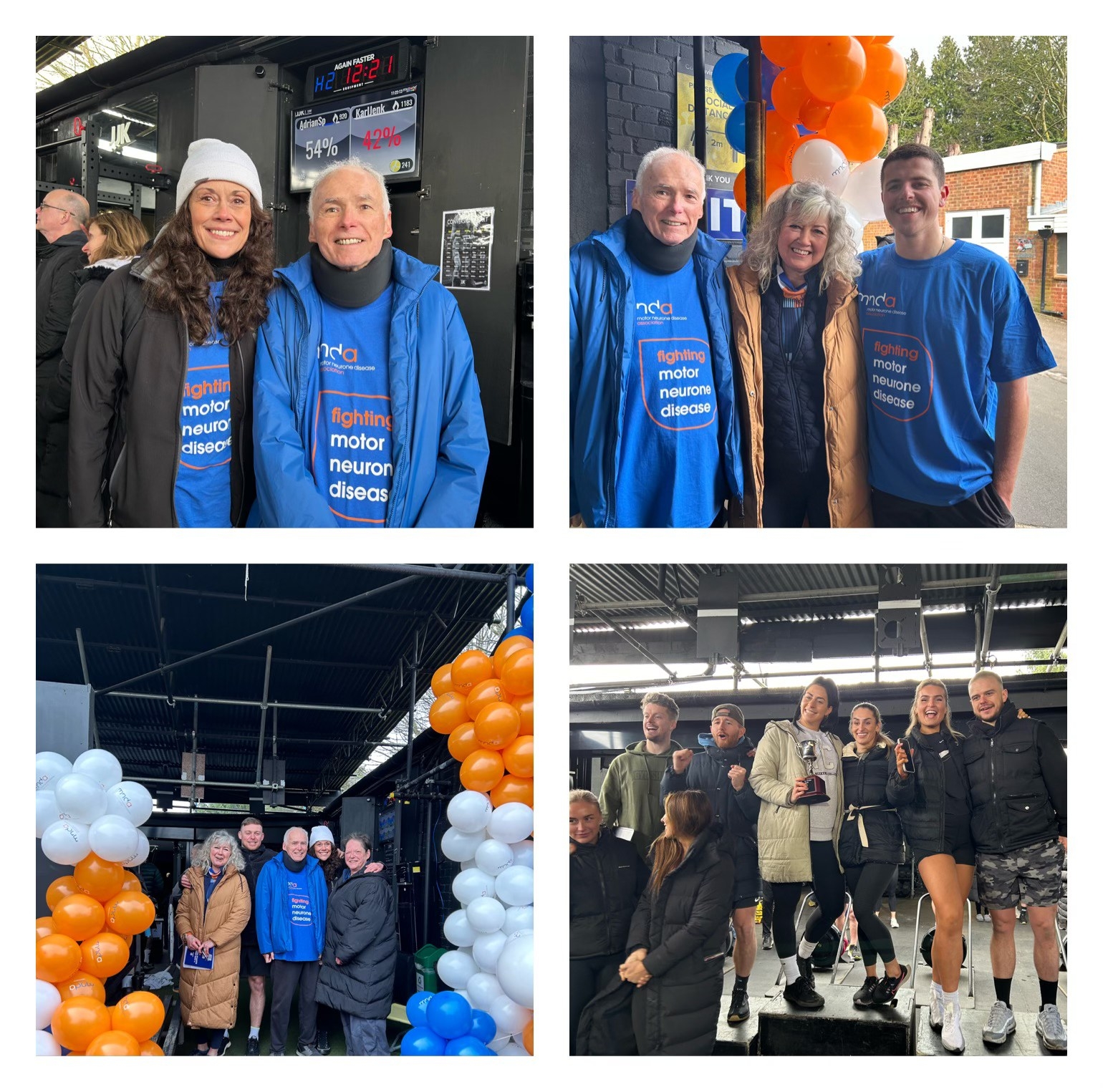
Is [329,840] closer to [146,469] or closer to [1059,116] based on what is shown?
[146,469]

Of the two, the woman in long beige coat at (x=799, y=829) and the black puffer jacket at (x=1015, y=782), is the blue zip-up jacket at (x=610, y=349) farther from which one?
the black puffer jacket at (x=1015, y=782)

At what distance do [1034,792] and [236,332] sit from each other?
2.49m

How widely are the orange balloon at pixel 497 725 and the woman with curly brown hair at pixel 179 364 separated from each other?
0.91 meters

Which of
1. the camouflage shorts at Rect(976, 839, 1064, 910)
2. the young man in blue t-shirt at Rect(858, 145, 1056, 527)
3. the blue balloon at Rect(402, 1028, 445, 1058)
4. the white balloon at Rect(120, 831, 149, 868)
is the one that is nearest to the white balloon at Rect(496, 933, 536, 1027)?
the blue balloon at Rect(402, 1028, 445, 1058)

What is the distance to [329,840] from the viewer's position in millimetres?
3154

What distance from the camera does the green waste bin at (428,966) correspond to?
2998 mm

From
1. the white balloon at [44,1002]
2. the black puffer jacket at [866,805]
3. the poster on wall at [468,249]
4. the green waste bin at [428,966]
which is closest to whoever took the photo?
the white balloon at [44,1002]

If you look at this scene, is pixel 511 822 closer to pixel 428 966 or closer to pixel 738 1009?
pixel 428 966

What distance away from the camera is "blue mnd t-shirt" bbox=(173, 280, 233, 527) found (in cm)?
299

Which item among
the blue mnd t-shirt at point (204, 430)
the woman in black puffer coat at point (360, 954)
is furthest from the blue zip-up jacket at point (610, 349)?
the woman in black puffer coat at point (360, 954)

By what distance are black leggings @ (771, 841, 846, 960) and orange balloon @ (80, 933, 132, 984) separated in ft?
5.65

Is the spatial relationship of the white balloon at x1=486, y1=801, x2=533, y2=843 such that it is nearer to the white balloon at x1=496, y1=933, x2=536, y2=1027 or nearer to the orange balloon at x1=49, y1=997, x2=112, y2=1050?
the white balloon at x1=496, y1=933, x2=536, y2=1027

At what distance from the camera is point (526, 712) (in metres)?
3.01
